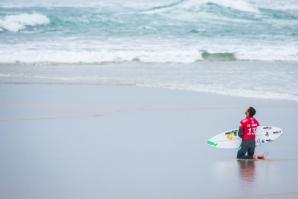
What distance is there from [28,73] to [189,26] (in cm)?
1419

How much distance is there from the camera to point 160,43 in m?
22.1

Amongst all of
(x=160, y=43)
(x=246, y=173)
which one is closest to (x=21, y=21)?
(x=160, y=43)

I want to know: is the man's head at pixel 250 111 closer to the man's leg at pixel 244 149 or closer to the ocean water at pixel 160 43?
the man's leg at pixel 244 149

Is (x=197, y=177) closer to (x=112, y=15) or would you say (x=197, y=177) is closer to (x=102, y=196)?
(x=102, y=196)

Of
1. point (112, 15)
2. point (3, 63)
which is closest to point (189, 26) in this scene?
point (112, 15)

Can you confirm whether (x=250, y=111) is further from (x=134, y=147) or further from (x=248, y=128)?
(x=134, y=147)

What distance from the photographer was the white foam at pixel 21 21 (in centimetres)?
2652

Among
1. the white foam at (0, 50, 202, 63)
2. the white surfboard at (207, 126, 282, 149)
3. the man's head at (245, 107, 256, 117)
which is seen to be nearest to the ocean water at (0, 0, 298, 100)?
the white foam at (0, 50, 202, 63)

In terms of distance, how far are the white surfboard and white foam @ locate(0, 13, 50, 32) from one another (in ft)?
67.7

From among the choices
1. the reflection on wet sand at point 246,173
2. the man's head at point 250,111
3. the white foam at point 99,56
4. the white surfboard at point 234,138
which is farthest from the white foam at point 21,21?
the reflection on wet sand at point 246,173

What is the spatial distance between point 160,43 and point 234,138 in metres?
15.0

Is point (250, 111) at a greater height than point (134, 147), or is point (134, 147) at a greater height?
point (250, 111)

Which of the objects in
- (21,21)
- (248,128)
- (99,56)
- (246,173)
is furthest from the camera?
(21,21)

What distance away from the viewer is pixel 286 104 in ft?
33.5
